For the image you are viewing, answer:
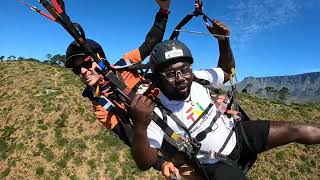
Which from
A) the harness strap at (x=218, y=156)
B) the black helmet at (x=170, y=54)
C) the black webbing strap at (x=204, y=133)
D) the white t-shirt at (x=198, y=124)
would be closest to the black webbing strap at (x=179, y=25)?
the black helmet at (x=170, y=54)

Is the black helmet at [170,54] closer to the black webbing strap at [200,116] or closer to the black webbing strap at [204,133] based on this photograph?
the black webbing strap at [200,116]

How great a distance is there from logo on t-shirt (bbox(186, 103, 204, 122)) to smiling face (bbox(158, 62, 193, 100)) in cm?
30

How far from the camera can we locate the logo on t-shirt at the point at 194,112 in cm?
682

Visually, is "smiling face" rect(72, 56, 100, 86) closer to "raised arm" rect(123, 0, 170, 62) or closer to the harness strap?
"raised arm" rect(123, 0, 170, 62)

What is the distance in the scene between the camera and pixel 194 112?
6883 mm

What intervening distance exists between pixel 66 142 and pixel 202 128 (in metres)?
44.2

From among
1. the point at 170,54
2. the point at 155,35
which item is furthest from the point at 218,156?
the point at 155,35

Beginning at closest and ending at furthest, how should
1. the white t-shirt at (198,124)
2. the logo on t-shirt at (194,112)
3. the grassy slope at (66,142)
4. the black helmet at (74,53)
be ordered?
the white t-shirt at (198,124)
the logo on t-shirt at (194,112)
the black helmet at (74,53)
the grassy slope at (66,142)

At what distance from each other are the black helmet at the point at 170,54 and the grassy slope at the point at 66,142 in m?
39.2

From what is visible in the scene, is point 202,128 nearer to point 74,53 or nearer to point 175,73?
point 175,73

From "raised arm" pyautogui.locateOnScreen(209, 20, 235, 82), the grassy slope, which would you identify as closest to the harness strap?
"raised arm" pyautogui.locateOnScreen(209, 20, 235, 82)

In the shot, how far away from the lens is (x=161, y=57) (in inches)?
264

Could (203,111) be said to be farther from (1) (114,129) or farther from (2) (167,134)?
(1) (114,129)

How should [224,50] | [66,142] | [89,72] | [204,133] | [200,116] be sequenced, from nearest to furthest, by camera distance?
[204,133] → [200,116] → [224,50] → [89,72] → [66,142]
